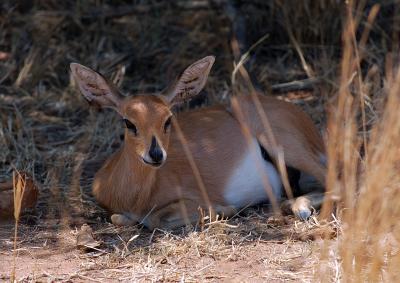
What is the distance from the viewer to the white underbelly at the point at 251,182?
6684mm

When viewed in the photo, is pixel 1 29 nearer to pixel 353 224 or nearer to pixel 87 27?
pixel 87 27

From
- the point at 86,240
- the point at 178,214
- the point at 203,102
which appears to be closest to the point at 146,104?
the point at 178,214

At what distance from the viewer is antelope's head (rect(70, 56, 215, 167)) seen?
588 centimetres

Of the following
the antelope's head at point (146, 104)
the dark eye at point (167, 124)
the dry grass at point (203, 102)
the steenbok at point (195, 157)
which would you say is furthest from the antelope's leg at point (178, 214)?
the dark eye at point (167, 124)

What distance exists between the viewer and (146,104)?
6.11 m

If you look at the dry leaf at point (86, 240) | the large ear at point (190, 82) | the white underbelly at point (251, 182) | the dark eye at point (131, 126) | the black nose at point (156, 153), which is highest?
the large ear at point (190, 82)

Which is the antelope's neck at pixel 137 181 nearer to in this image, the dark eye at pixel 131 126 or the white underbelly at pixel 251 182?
the dark eye at pixel 131 126

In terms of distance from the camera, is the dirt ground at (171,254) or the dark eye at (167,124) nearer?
the dirt ground at (171,254)

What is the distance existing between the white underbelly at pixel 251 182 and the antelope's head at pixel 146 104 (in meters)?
0.70

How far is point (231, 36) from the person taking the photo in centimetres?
899

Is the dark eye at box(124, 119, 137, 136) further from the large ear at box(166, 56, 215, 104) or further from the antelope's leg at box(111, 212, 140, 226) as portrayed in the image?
the antelope's leg at box(111, 212, 140, 226)

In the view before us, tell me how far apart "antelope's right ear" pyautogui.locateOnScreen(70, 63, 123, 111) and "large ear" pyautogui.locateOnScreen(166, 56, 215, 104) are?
1.25 feet

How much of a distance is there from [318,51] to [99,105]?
316cm

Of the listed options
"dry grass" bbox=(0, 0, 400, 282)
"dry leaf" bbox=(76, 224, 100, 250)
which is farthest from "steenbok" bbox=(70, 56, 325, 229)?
"dry leaf" bbox=(76, 224, 100, 250)
